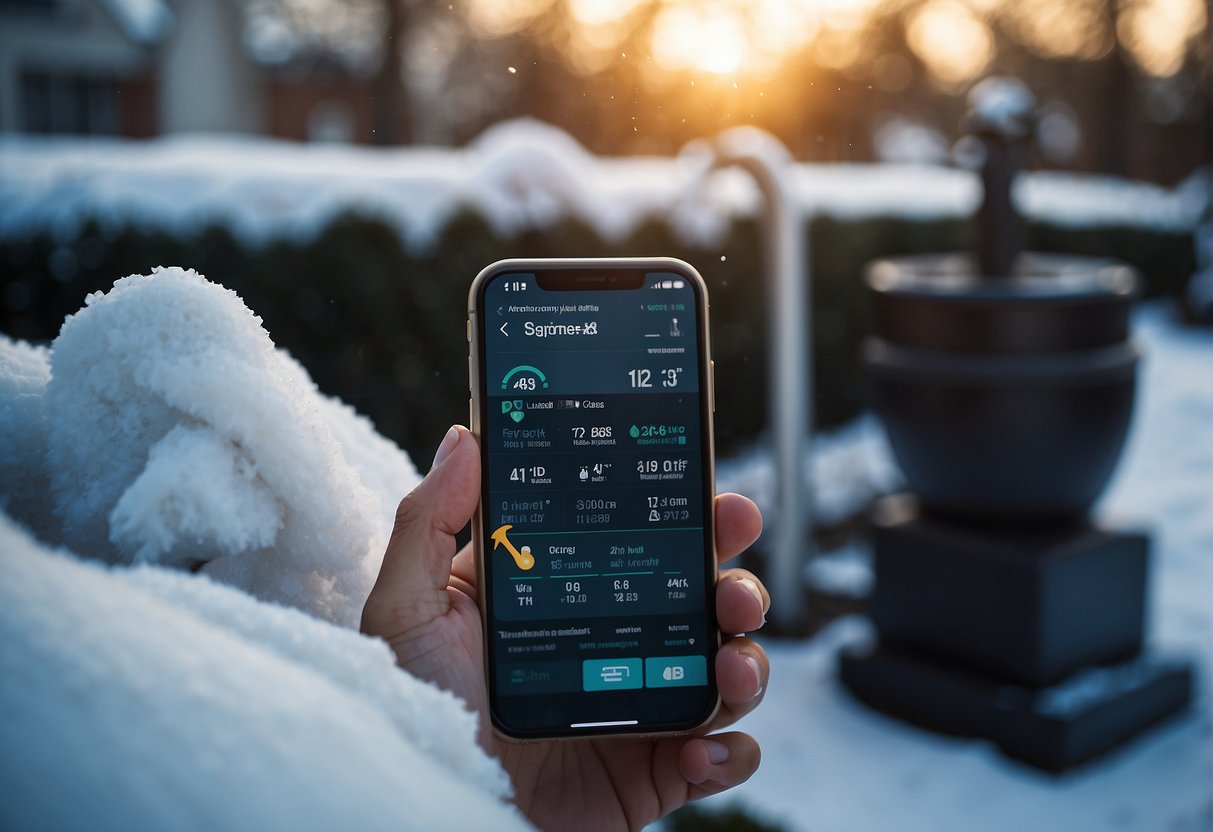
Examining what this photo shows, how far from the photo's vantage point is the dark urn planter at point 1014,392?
3074mm

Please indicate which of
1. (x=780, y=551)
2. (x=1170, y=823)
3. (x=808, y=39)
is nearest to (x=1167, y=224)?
(x=780, y=551)

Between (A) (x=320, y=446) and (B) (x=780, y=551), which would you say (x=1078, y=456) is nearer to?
(B) (x=780, y=551)

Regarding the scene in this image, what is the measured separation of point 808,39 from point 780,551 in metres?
2.65

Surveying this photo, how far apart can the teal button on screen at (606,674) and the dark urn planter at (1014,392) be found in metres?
2.38

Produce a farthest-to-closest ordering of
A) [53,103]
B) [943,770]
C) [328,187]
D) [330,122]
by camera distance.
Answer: [330,122] → [53,103] → [328,187] → [943,770]

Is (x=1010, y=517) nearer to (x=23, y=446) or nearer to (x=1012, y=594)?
(x=1012, y=594)

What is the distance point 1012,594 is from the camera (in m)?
3.07

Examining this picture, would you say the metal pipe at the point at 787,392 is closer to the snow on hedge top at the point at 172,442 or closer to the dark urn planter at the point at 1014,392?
the dark urn planter at the point at 1014,392

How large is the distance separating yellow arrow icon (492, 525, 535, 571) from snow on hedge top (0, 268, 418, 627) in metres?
0.21

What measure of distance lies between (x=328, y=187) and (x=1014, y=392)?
2.85 m

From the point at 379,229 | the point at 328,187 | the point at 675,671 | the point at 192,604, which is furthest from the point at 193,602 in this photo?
the point at 328,187

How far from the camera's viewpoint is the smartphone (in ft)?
3.27

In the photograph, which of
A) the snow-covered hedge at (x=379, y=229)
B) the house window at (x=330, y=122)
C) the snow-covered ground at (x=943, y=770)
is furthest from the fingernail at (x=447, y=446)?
the house window at (x=330, y=122)

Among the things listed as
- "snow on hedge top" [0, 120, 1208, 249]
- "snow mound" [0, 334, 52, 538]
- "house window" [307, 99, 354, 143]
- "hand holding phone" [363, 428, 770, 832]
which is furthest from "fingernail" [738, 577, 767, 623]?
"house window" [307, 99, 354, 143]
